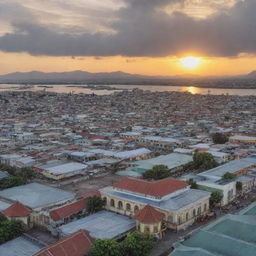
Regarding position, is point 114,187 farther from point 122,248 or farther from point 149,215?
point 122,248

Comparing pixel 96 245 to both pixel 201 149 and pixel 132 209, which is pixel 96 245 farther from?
pixel 201 149

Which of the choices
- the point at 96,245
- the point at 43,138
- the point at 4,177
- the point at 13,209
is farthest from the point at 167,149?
the point at 96,245

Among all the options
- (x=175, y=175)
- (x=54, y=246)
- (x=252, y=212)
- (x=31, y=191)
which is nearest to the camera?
(x=54, y=246)

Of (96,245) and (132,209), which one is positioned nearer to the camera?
(96,245)

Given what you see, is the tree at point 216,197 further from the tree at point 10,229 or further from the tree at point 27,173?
the tree at point 27,173

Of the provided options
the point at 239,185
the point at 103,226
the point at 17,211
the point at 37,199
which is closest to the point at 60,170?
the point at 37,199

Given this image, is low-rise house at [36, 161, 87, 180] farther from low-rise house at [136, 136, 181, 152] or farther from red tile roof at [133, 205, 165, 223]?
low-rise house at [136, 136, 181, 152]
